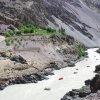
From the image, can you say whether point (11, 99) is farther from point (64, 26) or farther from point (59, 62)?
point (64, 26)

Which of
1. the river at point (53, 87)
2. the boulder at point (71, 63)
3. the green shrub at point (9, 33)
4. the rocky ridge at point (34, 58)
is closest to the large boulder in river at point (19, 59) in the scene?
the rocky ridge at point (34, 58)

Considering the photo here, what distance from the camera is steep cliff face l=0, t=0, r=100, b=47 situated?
5276 inches

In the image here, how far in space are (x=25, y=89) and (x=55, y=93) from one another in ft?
23.0

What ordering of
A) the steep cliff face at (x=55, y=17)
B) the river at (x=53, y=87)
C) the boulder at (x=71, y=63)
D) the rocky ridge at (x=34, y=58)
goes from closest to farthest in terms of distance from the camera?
the river at (x=53, y=87), the rocky ridge at (x=34, y=58), the boulder at (x=71, y=63), the steep cliff face at (x=55, y=17)

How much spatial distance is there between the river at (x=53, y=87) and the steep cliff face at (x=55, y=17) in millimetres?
37843

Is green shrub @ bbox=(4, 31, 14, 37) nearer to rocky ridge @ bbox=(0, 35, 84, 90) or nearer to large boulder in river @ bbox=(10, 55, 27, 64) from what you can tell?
rocky ridge @ bbox=(0, 35, 84, 90)

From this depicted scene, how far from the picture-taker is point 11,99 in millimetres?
65562

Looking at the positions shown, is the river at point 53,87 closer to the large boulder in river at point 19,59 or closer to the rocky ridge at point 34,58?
the rocky ridge at point 34,58

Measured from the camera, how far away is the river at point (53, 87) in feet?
222

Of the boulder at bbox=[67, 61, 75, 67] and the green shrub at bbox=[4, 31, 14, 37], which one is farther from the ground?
the green shrub at bbox=[4, 31, 14, 37]

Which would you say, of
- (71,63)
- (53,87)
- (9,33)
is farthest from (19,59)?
(9,33)

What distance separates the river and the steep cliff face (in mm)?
37843

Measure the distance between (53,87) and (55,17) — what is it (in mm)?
90935

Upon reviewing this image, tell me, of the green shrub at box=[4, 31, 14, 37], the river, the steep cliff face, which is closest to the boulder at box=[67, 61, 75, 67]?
the river
